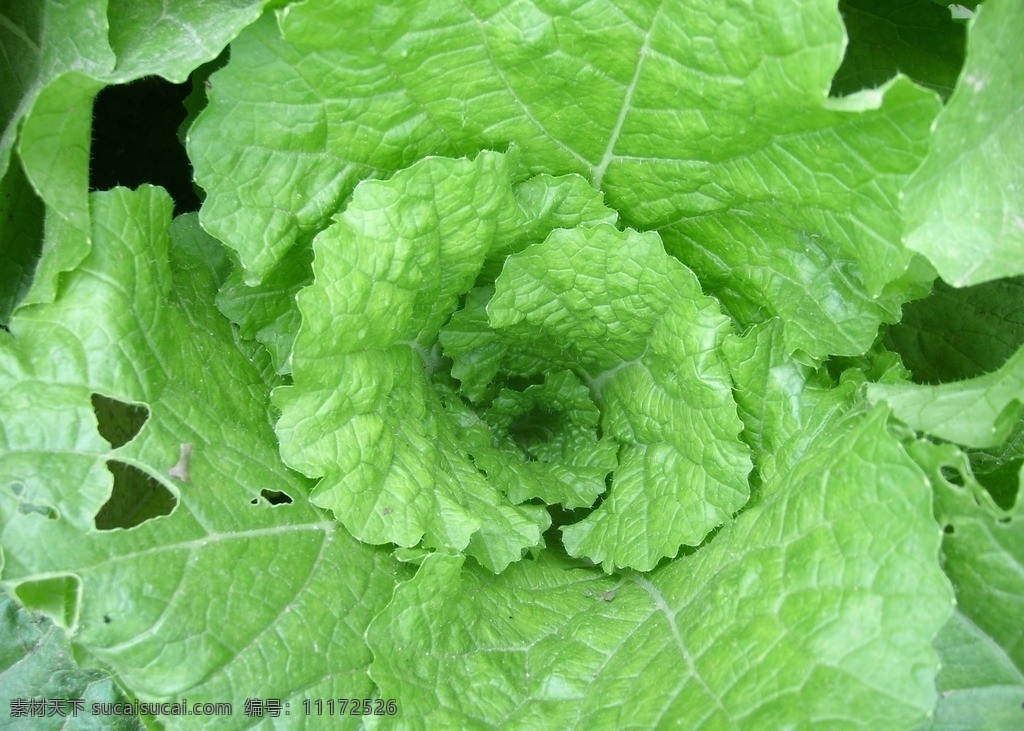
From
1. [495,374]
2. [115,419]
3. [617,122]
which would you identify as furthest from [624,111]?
[115,419]

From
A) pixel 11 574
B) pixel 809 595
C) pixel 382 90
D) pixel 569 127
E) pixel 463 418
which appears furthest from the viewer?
pixel 463 418

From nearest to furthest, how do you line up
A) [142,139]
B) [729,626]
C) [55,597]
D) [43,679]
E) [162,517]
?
[55,597] → [162,517] → [729,626] → [43,679] → [142,139]

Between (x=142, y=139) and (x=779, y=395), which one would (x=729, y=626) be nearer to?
(x=779, y=395)

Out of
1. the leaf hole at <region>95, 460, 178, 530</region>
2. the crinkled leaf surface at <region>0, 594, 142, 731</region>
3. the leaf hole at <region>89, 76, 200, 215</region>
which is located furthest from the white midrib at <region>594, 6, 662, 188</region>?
the crinkled leaf surface at <region>0, 594, 142, 731</region>

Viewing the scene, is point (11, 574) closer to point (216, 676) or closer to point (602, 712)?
point (216, 676)

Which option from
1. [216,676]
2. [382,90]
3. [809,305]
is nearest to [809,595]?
[809,305]

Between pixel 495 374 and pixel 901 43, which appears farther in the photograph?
pixel 495 374

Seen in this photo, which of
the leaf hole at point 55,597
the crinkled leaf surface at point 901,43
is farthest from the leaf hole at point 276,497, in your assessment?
the crinkled leaf surface at point 901,43
